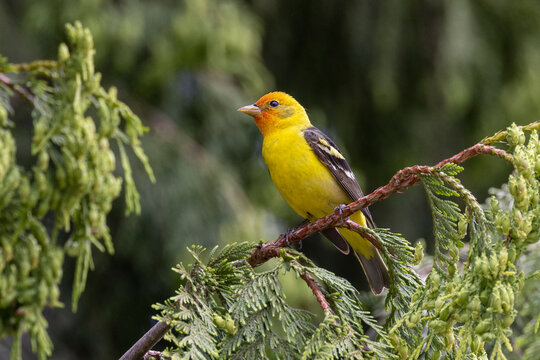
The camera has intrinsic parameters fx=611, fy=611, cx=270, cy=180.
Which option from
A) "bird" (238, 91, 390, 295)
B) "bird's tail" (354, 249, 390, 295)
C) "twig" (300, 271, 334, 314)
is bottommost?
"bird's tail" (354, 249, 390, 295)

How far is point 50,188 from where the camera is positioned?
1579 mm

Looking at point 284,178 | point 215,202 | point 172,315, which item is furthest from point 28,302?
point 215,202

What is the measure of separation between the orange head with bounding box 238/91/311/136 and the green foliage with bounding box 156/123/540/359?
2277mm

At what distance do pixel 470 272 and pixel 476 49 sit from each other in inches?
206

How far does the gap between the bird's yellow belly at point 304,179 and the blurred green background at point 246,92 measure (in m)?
1.05

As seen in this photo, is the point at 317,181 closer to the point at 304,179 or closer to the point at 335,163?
the point at 304,179

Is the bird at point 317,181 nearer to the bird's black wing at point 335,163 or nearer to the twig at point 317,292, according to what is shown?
the bird's black wing at point 335,163

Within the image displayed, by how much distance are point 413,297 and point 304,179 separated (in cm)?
215

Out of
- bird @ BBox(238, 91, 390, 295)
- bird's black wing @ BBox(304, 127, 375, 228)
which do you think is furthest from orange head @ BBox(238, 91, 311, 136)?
bird's black wing @ BBox(304, 127, 375, 228)

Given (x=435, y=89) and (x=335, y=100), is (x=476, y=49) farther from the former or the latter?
(x=335, y=100)

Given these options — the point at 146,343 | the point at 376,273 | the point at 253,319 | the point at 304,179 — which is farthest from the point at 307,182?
the point at 146,343

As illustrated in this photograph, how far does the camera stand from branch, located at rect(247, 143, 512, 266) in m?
1.87

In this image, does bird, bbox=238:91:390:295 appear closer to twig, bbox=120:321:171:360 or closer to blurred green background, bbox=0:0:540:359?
blurred green background, bbox=0:0:540:359

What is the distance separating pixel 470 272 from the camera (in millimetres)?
1703
